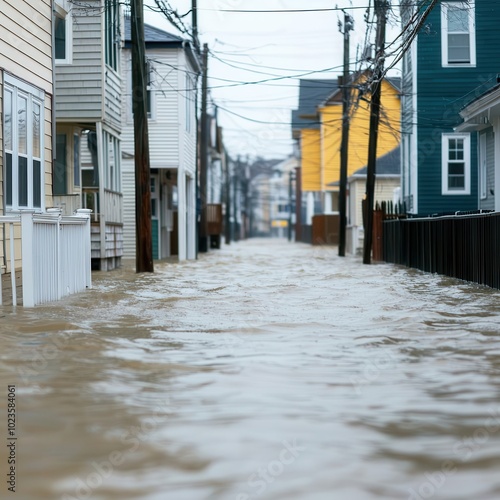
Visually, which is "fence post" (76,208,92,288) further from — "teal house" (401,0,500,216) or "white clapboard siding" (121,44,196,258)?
"teal house" (401,0,500,216)

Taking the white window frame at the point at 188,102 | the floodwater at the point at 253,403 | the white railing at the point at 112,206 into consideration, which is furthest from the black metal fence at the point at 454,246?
the white window frame at the point at 188,102

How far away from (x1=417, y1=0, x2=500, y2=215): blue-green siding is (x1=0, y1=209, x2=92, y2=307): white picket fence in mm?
17978

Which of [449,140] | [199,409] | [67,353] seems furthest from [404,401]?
[449,140]

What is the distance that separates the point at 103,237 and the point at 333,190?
129ft

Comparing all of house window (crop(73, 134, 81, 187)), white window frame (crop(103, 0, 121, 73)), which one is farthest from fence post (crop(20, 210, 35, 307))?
white window frame (crop(103, 0, 121, 73))

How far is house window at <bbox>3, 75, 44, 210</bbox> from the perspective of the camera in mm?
15531

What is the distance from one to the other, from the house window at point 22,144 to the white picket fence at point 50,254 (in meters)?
0.86

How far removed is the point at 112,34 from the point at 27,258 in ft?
47.8

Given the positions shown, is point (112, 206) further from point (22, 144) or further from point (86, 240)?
Result: point (86, 240)

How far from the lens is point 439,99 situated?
31.1 metres

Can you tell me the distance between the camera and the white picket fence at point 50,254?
11.5 m

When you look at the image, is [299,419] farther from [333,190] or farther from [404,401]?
[333,190]

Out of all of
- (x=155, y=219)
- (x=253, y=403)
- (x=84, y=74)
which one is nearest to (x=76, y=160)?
(x=84, y=74)

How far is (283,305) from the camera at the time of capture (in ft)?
41.7
